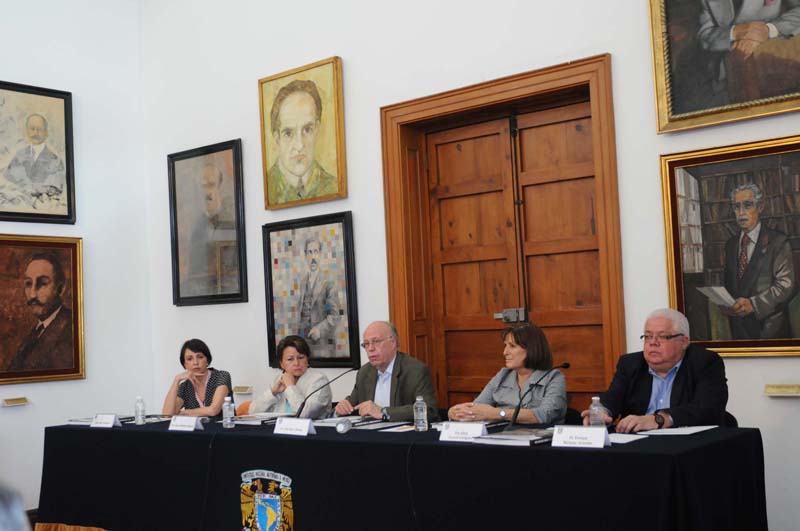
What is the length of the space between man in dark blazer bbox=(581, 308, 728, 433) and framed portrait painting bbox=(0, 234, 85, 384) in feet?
14.9

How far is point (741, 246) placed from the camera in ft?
16.0

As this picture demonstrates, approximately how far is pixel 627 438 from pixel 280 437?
1501 millimetres

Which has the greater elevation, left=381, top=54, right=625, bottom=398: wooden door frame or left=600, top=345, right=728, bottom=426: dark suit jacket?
left=381, top=54, right=625, bottom=398: wooden door frame

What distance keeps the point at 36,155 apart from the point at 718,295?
5.05 metres

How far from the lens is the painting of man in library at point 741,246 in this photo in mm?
4734

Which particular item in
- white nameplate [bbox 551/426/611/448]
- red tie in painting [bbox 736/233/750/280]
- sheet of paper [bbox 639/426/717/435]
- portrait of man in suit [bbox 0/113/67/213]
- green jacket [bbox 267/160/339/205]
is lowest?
sheet of paper [bbox 639/426/717/435]

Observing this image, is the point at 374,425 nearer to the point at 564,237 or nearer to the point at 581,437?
the point at 581,437

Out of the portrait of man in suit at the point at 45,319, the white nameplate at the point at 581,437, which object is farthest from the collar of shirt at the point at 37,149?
the white nameplate at the point at 581,437

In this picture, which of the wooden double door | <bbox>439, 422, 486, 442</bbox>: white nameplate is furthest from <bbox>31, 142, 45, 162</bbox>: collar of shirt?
<bbox>439, 422, 486, 442</bbox>: white nameplate

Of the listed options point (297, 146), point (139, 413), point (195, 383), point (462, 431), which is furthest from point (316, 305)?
point (462, 431)

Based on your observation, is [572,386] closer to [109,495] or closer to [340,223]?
[340,223]

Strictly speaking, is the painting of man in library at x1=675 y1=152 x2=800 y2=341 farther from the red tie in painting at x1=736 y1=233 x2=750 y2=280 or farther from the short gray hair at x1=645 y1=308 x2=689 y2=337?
the short gray hair at x1=645 y1=308 x2=689 y2=337

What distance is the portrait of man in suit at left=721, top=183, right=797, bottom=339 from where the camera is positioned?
15.6 feet

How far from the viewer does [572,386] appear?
5711mm
